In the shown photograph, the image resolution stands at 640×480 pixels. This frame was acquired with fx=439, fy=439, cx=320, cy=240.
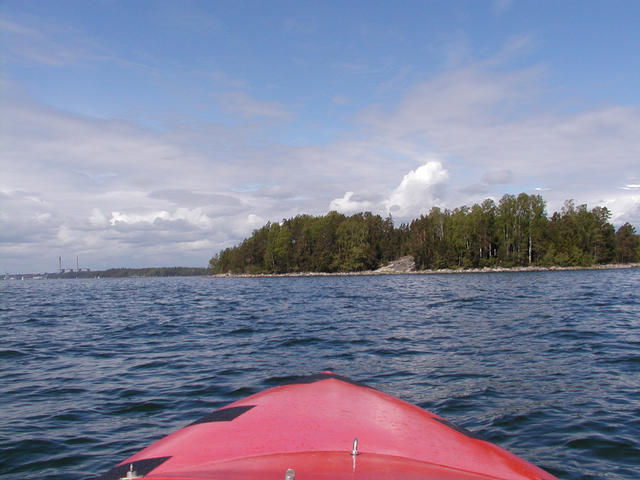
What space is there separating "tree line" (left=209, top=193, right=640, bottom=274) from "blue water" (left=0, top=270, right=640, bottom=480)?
91275 mm

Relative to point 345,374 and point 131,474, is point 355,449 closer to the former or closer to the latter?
point 131,474

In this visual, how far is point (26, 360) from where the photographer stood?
442 inches

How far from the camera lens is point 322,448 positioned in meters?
3.45

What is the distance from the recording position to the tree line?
101 metres

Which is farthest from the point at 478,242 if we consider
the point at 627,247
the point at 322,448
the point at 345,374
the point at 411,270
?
the point at 322,448

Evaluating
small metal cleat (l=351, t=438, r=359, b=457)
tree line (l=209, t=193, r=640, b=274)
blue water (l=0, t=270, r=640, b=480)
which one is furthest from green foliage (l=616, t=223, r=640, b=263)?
small metal cleat (l=351, t=438, r=359, b=457)

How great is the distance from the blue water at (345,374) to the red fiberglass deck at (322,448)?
1.77 meters

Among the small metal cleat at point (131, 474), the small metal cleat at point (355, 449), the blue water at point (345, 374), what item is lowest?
the blue water at point (345, 374)

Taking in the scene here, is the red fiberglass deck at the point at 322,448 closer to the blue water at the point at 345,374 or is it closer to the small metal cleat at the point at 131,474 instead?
the small metal cleat at the point at 131,474

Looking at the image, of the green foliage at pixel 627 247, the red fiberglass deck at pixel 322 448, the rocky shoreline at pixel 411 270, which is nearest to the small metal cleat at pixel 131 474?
the red fiberglass deck at pixel 322 448

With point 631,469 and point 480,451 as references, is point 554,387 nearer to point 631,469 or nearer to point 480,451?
point 631,469

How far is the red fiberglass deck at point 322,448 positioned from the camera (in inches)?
123

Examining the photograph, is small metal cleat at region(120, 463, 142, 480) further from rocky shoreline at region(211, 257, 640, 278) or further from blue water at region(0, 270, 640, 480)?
rocky shoreline at region(211, 257, 640, 278)

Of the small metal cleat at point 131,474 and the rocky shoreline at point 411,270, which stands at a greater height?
the small metal cleat at point 131,474
